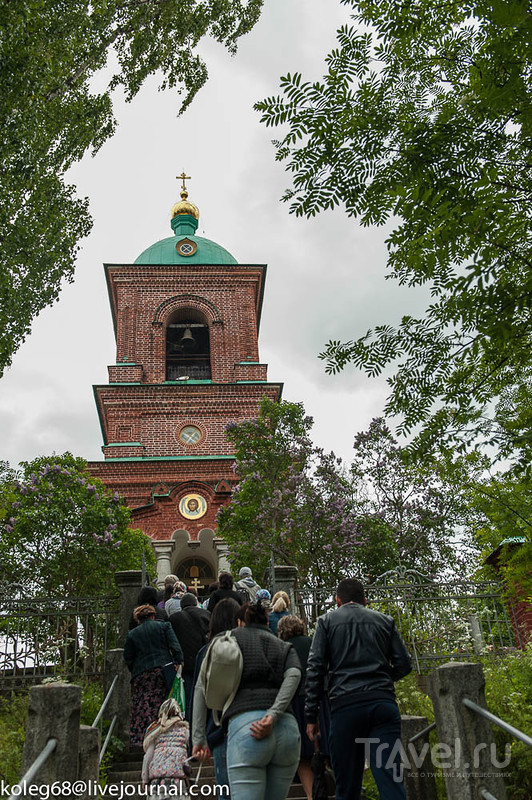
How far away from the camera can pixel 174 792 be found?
15.0ft

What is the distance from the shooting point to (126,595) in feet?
27.5

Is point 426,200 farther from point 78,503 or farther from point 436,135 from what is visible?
point 78,503

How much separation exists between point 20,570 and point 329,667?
13073mm

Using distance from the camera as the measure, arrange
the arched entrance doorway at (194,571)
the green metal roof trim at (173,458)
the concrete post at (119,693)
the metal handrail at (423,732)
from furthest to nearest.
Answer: the green metal roof trim at (173,458), the arched entrance doorway at (194,571), the concrete post at (119,693), the metal handrail at (423,732)

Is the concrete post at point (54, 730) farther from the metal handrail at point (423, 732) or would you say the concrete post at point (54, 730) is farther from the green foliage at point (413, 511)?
the green foliage at point (413, 511)

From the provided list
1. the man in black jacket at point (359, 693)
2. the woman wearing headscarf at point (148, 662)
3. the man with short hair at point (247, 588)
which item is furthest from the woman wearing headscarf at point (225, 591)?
the man in black jacket at point (359, 693)

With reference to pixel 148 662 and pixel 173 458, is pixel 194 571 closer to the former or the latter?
pixel 173 458

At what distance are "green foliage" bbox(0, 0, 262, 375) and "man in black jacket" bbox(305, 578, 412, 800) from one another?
8500 millimetres

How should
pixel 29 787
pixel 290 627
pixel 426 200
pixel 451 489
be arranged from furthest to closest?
pixel 451 489, pixel 290 627, pixel 426 200, pixel 29 787

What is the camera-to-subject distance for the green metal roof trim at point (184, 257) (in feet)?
98.0

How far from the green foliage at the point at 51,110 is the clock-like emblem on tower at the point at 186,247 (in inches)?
611

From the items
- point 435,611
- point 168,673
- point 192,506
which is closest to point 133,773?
point 168,673

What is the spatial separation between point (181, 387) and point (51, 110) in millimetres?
15238

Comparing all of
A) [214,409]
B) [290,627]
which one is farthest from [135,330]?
[290,627]
